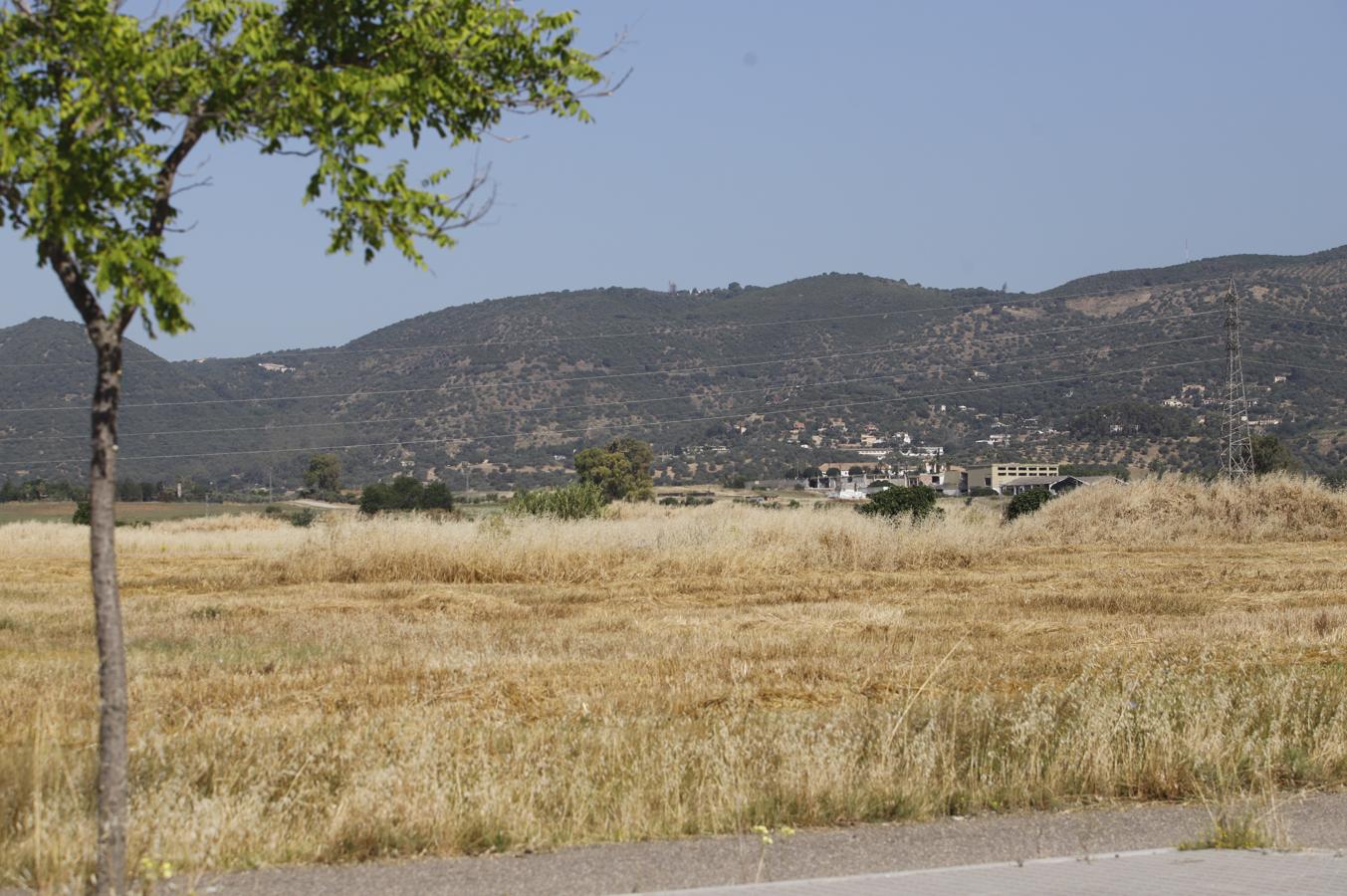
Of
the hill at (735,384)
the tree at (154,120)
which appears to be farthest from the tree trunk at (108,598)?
the hill at (735,384)

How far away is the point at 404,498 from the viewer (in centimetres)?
6275

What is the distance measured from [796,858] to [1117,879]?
1.57 meters

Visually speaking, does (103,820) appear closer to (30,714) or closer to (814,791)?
(814,791)

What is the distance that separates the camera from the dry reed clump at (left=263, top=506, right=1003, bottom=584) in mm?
27625

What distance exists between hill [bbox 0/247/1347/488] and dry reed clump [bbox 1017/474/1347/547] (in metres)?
57.9

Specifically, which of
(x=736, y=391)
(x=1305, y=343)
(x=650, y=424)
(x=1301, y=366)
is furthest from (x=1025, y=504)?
(x=736, y=391)

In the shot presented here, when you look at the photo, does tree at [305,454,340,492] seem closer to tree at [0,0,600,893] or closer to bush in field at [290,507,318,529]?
bush in field at [290,507,318,529]

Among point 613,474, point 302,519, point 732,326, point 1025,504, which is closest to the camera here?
point 1025,504

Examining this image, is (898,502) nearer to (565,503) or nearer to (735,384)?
(565,503)

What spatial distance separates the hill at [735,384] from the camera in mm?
109625

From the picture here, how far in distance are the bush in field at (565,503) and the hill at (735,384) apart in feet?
219

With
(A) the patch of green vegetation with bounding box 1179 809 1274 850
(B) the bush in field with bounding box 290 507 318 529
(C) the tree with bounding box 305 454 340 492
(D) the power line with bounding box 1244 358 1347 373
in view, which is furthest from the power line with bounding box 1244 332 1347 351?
(A) the patch of green vegetation with bounding box 1179 809 1274 850

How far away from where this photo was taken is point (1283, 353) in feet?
399

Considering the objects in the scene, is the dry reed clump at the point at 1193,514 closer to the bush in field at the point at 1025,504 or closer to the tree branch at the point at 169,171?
the bush in field at the point at 1025,504
